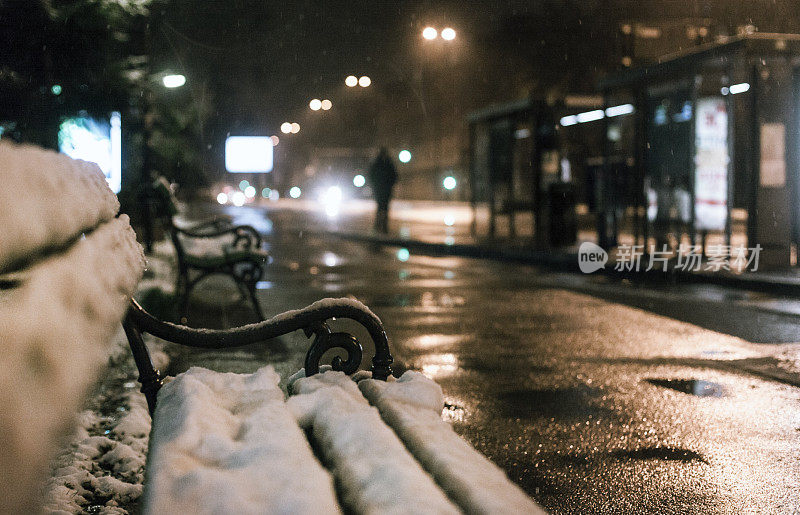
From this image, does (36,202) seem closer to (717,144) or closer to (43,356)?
(43,356)

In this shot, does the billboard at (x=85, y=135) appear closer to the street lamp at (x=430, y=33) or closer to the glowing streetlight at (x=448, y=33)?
the street lamp at (x=430, y=33)

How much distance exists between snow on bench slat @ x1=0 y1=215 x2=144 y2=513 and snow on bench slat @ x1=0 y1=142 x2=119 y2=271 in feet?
0.18

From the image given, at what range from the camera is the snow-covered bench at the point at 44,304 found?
3.97 ft

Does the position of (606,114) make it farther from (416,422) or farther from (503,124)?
(416,422)

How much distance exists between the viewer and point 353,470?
2.23m

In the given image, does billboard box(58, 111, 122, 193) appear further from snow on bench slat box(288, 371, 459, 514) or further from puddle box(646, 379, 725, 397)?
snow on bench slat box(288, 371, 459, 514)

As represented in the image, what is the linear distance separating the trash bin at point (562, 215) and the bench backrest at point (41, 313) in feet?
59.3

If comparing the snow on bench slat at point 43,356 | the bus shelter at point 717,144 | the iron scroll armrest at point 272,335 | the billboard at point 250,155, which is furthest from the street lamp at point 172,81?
the billboard at point 250,155

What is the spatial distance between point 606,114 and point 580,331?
989cm

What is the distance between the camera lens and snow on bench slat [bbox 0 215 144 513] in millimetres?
1187

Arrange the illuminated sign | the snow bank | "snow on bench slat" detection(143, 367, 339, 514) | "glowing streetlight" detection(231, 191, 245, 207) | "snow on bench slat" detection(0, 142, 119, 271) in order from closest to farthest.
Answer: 1. "snow on bench slat" detection(0, 142, 119, 271)
2. "snow on bench slat" detection(143, 367, 339, 514)
3. the snow bank
4. the illuminated sign
5. "glowing streetlight" detection(231, 191, 245, 207)

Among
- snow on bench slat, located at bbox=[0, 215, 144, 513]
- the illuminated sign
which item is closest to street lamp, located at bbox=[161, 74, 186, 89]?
the illuminated sign

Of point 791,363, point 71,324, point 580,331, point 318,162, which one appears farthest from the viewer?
point 318,162

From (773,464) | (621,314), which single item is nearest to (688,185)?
(621,314)
